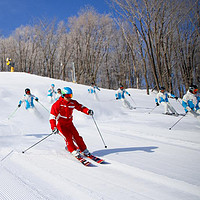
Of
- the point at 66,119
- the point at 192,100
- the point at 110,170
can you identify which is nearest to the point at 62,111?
the point at 66,119

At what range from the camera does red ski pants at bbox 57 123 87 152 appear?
12.5 feet

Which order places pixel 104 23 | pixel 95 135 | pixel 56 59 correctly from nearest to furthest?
1. pixel 95 135
2. pixel 104 23
3. pixel 56 59

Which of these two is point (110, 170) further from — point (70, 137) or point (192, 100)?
point (192, 100)

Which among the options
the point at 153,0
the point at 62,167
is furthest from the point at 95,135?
the point at 153,0

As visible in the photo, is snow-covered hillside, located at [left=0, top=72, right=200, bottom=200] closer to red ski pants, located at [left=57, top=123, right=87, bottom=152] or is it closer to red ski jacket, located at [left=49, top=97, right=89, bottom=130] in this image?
red ski pants, located at [left=57, top=123, right=87, bottom=152]

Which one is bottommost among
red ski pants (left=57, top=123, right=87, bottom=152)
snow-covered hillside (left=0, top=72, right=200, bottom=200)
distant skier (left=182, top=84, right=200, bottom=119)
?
snow-covered hillside (left=0, top=72, right=200, bottom=200)

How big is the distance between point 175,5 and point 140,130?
1384cm

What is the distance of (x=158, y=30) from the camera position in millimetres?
16531

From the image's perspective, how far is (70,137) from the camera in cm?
388

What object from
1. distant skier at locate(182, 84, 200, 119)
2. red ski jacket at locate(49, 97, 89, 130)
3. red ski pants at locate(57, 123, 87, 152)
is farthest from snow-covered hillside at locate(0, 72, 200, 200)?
distant skier at locate(182, 84, 200, 119)

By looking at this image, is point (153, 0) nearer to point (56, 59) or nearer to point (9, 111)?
point (9, 111)

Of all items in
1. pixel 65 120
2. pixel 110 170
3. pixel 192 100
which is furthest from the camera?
pixel 192 100

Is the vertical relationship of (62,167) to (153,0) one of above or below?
below

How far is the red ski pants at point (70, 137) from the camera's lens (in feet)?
12.5
